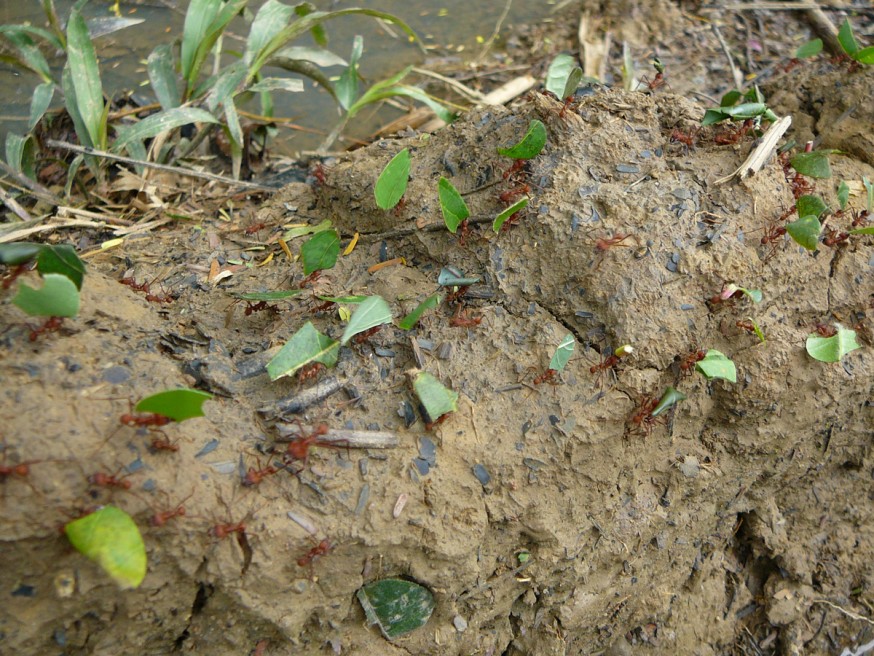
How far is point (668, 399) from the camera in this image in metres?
2.48

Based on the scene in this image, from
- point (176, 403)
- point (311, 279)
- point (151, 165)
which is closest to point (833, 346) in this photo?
point (311, 279)

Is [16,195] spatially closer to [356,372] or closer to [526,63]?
[356,372]

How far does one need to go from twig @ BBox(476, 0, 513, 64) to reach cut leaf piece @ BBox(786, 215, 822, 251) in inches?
119

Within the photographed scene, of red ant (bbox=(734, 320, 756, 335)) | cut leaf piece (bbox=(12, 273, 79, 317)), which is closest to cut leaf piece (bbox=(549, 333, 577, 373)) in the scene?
red ant (bbox=(734, 320, 756, 335))

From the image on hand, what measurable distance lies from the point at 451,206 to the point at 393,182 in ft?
0.85

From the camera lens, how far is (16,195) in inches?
128

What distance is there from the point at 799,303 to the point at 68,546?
2544mm

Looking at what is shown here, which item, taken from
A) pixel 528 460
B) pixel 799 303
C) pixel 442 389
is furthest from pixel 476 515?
pixel 799 303

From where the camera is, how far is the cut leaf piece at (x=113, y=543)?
1779 millimetres

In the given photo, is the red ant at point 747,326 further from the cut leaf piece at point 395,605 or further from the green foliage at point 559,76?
the cut leaf piece at point 395,605

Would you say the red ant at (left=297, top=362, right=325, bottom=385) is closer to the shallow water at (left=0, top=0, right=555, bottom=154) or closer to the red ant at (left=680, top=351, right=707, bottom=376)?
the red ant at (left=680, top=351, right=707, bottom=376)

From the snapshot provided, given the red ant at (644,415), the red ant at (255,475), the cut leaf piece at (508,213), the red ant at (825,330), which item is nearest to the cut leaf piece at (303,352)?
the red ant at (255,475)

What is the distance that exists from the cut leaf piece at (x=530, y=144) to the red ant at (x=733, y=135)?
0.74m

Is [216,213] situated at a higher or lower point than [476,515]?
higher
